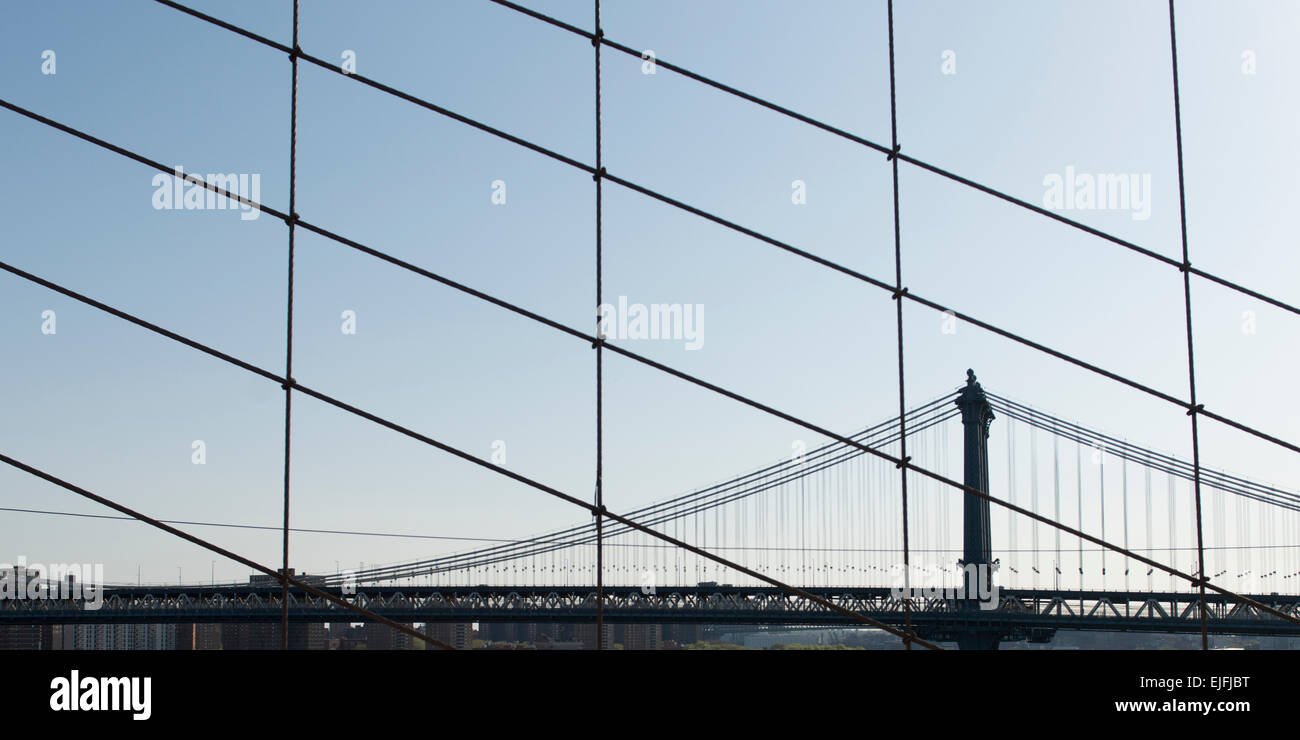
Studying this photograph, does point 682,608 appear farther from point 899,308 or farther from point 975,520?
point 899,308

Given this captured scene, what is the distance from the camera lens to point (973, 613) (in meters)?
45.9

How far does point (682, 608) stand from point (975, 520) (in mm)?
13671

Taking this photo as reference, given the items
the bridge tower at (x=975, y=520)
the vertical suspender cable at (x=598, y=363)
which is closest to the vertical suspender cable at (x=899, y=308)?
the vertical suspender cable at (x=598, y=363)

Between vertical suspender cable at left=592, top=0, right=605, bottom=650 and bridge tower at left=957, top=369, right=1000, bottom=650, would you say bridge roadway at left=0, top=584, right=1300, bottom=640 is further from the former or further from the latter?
vertical suspender cable at left=592, top=0, right=605, bottom=650

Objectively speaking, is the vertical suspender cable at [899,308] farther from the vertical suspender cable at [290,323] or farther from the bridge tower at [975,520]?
the bridge tower at [975,520]

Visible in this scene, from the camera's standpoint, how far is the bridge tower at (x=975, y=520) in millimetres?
45125

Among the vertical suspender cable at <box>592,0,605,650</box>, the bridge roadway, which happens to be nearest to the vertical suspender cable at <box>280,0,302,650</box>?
the vertical suspender cable at <box>592,0,605,650</box>

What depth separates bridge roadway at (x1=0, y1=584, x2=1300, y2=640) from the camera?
149 feet

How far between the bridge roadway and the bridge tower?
65 centimetres

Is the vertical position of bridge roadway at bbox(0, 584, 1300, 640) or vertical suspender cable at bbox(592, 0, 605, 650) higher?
vertical suspender cable at bbox(592, 0, 605, 650)
